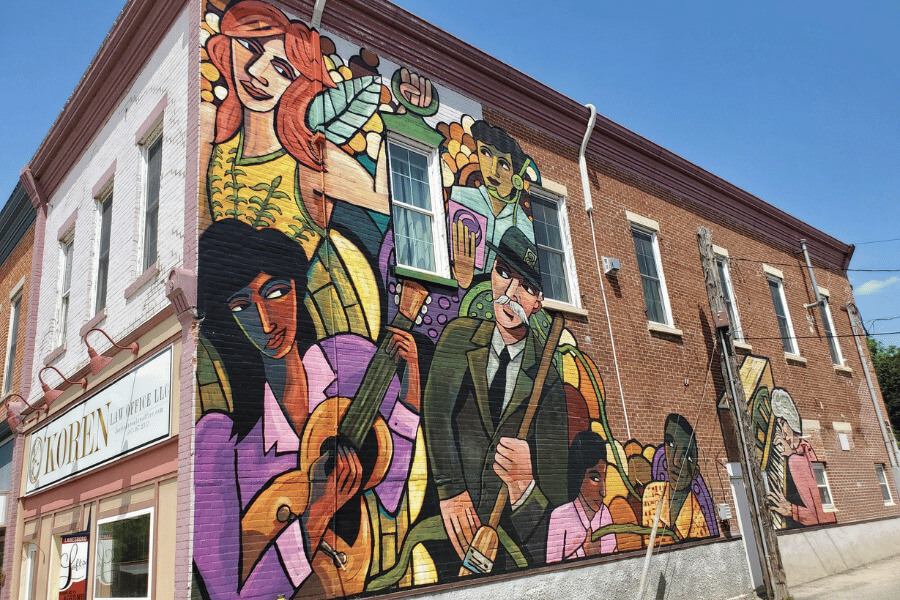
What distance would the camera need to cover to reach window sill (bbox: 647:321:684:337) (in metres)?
12.2

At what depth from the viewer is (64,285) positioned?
37.7 feet

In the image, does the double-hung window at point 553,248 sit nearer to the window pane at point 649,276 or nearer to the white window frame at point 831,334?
the window pane at point 649,276

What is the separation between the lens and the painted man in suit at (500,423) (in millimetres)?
8406

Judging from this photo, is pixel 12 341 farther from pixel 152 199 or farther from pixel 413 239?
pixel 413 239

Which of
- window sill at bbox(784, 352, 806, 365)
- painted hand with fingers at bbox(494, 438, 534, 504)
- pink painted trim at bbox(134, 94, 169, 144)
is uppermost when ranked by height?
pink painted trim at bbox(134, 94, 169, 144)

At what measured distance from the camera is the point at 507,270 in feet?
33.1

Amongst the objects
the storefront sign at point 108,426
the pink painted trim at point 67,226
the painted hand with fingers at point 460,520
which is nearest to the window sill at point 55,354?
the storefront sign at point 108,426

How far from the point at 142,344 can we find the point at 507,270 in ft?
16.1

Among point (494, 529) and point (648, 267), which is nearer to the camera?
point (494, 529)

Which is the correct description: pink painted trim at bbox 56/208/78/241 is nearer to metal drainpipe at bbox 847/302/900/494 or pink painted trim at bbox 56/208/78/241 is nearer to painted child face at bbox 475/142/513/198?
painted child face at bbox 475/142/513/198

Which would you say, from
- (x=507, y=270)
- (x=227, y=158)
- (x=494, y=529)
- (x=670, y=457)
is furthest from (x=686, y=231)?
(x=227, y=158)

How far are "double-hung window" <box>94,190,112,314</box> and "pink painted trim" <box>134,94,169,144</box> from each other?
1.52m

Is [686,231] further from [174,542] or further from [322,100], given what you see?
[174,542]

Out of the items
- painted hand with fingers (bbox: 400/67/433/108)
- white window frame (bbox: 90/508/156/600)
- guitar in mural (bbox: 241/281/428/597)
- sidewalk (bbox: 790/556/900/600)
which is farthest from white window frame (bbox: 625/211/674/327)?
white window frame (bbox: 90/508/156/600)
